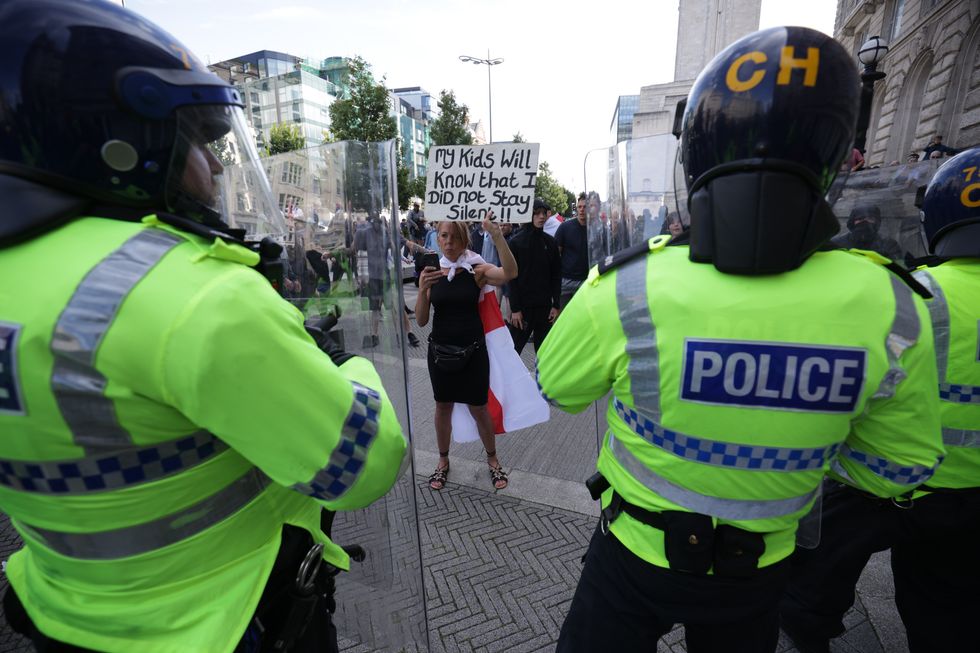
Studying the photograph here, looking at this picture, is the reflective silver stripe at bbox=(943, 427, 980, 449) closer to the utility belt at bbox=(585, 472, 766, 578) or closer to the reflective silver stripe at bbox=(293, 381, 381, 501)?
the utility belt at bbox=(585, 472, 766, 578)

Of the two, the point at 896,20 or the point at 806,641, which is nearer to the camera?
the point at 806,641

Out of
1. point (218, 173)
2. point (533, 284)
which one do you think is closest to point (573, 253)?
point (533, 284)

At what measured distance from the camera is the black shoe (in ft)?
7.08

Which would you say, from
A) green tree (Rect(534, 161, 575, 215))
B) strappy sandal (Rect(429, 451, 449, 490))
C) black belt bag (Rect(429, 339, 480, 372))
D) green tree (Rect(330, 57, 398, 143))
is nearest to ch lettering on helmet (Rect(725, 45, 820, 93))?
black belt bag (Rect(429, 339, 480, 372))

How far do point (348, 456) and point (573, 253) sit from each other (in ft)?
17.7

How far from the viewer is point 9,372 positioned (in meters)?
0.83

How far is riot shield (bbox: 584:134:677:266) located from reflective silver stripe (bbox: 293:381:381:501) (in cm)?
216

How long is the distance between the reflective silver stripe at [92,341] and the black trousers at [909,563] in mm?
2474

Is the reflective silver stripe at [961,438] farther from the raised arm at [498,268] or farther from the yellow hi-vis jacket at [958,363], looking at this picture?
the raised arm at [498,268]

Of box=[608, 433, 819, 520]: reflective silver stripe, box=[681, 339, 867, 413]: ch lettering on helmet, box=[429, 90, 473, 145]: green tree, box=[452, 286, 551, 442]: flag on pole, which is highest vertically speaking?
box=[429, 90, 473, 145]: green tree

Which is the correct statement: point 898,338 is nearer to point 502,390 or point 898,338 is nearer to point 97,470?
point 97,470

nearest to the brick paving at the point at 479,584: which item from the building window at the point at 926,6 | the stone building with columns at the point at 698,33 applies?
the building window at the point at 926,6

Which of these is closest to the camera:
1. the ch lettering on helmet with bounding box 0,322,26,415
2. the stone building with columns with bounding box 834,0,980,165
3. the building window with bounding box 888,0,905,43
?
the ch lettering on helmet with bounding box 0,322,26,415

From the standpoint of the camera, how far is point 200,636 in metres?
1.00
